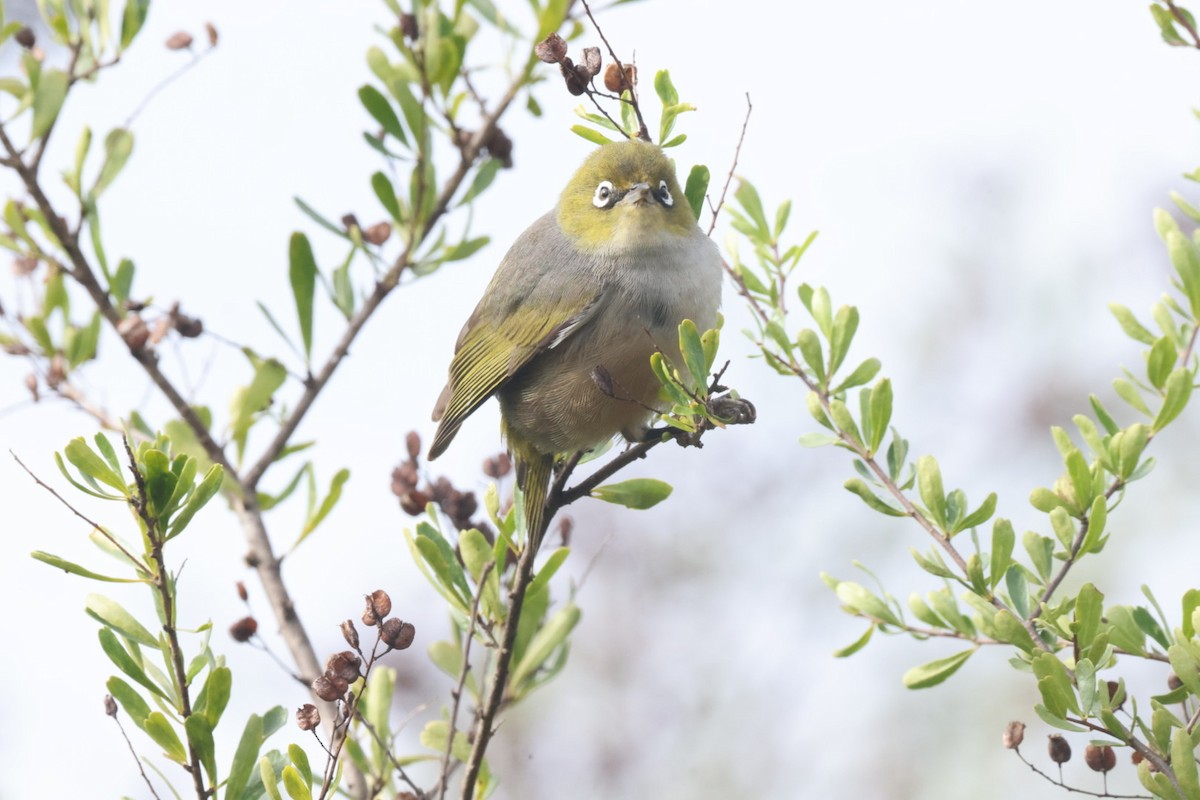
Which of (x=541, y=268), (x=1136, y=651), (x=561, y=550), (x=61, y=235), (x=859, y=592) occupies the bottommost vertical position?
(x=1136, y=651)

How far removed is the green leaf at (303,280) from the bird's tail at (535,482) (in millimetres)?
746

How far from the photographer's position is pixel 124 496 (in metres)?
2.12

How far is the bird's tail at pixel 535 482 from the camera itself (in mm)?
3402

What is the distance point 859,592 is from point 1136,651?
0.49 metres

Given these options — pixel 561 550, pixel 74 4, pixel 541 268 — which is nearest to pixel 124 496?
pixel 561 550

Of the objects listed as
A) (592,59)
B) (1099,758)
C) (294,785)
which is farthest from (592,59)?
(1099,758)

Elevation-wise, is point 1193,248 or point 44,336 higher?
point 44,336

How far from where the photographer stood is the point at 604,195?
4.06 metres

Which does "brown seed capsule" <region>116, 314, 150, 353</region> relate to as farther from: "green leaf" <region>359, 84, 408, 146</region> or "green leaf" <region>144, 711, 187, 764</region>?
"green leaf" <region>144, 711, 187, 764</region>

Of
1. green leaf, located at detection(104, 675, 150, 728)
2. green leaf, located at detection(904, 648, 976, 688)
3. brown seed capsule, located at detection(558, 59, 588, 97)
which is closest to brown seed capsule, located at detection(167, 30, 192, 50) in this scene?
brown seed capsule, located at detection(558, 59, 588, 97)

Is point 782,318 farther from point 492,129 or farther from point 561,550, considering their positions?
point 492,129

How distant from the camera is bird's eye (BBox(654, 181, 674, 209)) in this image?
157 inches

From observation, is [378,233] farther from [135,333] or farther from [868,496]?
[868,496]

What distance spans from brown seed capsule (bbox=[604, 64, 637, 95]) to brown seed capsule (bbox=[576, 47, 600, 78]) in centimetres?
10
